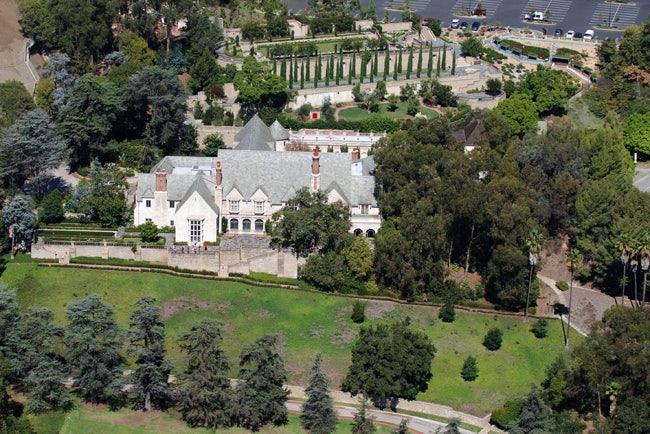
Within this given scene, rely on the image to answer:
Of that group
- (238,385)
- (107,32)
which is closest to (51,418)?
(238,385)

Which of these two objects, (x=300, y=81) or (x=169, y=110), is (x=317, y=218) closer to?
(x=169, y=110)

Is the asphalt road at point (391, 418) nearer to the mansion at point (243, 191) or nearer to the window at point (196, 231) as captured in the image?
the window at point (196, 231)

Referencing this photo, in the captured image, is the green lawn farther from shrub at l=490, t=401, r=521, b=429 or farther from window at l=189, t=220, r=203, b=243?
shrub at l=490, t=401, r=521, b=429

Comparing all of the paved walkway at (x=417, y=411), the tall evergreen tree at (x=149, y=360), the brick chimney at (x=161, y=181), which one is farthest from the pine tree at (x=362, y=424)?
the brick chimney at (x=161, y=181)

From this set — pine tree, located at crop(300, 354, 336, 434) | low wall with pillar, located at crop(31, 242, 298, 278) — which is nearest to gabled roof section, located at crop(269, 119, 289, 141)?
low wall with pillar, located at crop(31, 242, 298, 278)

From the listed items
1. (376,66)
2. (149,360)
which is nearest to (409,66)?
(376,66)
